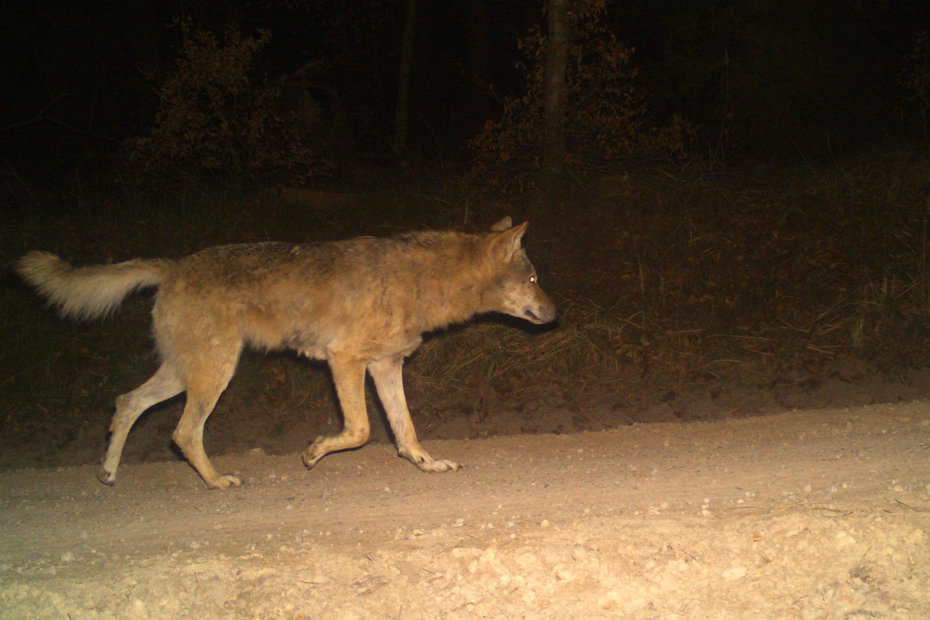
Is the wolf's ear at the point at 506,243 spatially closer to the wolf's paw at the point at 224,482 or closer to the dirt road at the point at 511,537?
the dirt road at the point at 511,537

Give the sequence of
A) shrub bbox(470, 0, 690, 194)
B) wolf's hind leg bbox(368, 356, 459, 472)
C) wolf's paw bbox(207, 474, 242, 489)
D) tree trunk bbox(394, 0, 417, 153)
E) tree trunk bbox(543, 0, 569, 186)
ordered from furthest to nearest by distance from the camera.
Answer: tree trunk bbox(394, 0, 417, 153) → shrub bbox(470, 0, 690, 194) → tree trunk bbox(543, 0, 569, 186) → wolf's hind leg bbox(368, 356, 459, 472) → wolf's paw bbox(207, 474, 242, 489)

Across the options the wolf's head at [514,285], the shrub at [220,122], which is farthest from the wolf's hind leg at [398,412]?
the shrub at [220,122]

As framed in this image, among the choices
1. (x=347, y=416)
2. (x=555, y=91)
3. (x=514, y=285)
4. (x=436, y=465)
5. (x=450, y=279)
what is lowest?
(x=436, y=465)

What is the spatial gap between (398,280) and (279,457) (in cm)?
251

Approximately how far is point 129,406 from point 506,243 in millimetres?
3997

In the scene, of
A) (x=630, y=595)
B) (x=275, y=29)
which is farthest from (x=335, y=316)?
(x=275, y=29)

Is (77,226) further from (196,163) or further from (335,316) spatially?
(335,316)

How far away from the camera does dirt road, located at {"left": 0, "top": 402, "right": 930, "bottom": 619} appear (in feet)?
13.4

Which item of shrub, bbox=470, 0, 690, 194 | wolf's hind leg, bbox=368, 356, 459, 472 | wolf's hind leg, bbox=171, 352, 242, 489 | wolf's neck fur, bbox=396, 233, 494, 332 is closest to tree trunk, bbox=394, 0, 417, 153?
shrub, bbox=470, 0, 690, 194

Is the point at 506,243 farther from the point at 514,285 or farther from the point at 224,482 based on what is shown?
the point at 224,482

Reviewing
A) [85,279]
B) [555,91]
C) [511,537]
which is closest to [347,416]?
[511,537]

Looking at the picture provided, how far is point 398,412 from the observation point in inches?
301

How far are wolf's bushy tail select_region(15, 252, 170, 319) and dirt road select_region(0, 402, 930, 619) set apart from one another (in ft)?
5.78

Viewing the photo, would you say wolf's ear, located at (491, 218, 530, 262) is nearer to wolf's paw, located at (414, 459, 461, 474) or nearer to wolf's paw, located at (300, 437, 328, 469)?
wolf's paw, located at (414, 459, 461, 474)
